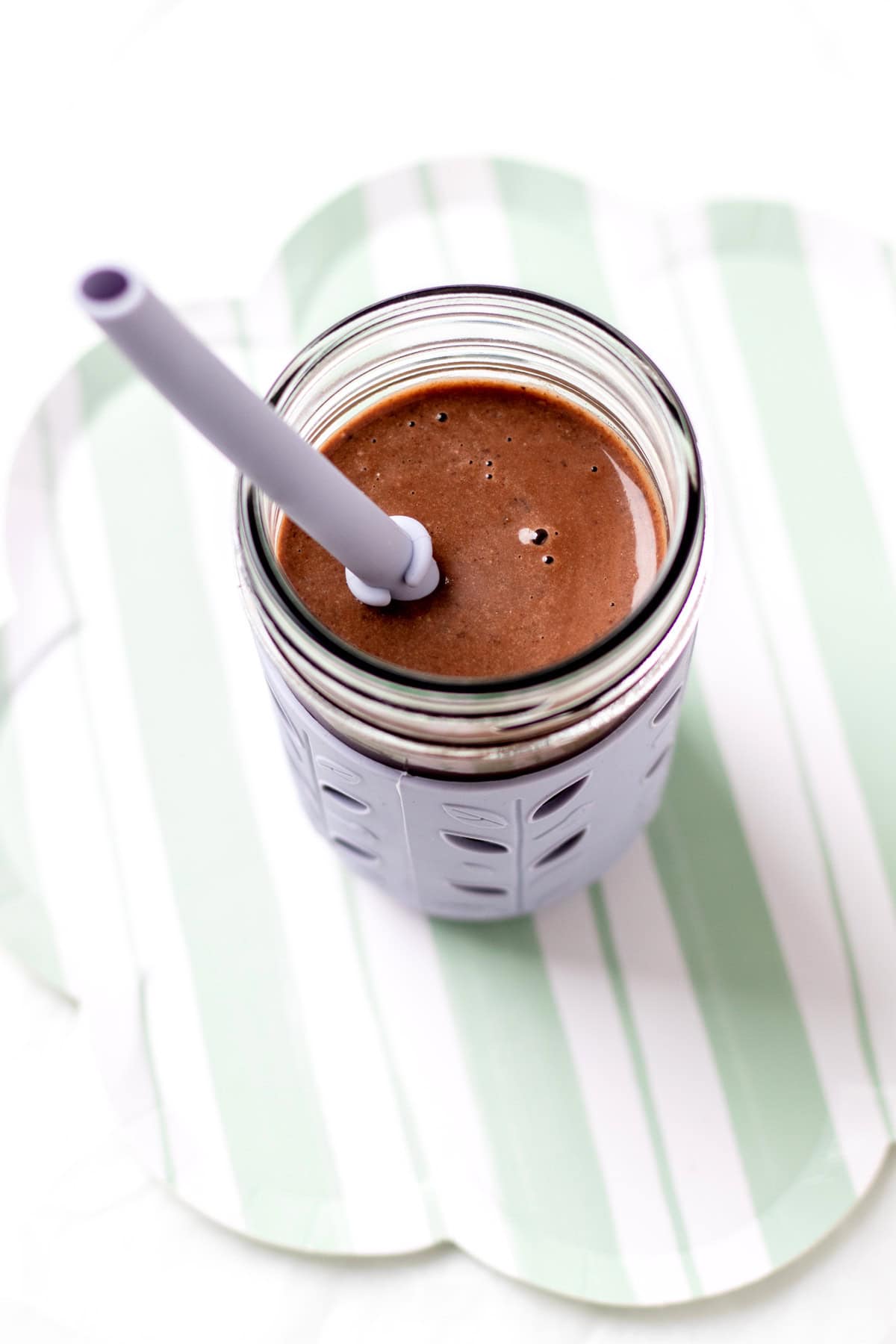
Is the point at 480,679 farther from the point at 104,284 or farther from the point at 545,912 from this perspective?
the point at 545,912

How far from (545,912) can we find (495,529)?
0.33m

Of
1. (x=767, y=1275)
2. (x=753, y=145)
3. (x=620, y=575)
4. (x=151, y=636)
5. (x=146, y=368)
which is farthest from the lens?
(x=753, y=145)

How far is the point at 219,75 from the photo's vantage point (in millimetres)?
1189

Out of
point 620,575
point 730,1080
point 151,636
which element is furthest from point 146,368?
point 730,1080

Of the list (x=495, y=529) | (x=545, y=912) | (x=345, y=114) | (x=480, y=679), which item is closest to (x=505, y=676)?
(x=480, y=679)

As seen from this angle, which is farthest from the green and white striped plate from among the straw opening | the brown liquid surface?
the straw opening

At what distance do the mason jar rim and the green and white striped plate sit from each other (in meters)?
0.34

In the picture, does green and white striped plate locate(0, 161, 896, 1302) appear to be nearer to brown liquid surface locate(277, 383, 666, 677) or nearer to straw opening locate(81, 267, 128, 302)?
brown liquid surface locate(277, 383, 666, 677)

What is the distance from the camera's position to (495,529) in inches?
31.1

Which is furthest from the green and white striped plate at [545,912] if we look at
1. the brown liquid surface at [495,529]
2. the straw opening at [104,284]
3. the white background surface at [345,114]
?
the straw opening at [104,284]

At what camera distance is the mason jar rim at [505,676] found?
25.7 inches

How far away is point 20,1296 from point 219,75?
3.21 ft

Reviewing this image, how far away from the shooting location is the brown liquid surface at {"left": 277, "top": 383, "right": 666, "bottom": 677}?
77cm

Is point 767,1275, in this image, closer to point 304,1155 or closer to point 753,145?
point 304,1155
